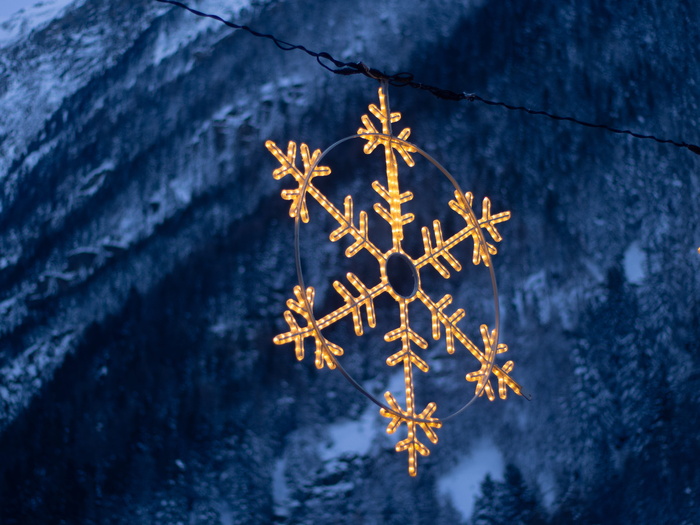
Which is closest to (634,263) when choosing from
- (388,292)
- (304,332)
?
(388,292)

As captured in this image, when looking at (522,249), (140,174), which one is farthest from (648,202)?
(140,174)

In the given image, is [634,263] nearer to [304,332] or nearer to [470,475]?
[470,475]

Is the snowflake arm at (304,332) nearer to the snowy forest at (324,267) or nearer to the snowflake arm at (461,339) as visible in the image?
the snowflake arm at (461,339)

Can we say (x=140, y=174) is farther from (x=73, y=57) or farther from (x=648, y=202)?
(x=648, y=202)

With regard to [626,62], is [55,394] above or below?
below

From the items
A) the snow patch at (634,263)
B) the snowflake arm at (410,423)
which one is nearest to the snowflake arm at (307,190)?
the snowflake arm at (410,423)

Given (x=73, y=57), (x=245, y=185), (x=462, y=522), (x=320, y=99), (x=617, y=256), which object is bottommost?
(x=462, y=522)

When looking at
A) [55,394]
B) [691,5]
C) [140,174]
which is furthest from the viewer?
[691,5]

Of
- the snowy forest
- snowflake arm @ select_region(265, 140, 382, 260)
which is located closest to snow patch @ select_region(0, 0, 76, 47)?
the snowy forest
